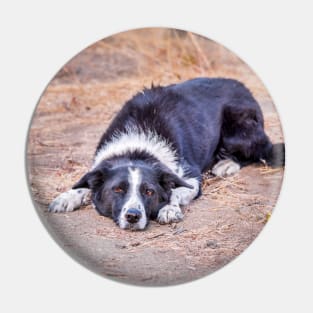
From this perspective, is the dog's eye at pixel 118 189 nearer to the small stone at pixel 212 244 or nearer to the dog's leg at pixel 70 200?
the dog's leg at pixel 70 200

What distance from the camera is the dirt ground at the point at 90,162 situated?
5848mm

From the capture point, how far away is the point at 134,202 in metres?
5.84

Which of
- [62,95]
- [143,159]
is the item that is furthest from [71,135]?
[143,159]

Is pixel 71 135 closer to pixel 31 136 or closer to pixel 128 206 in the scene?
pixel 31 136

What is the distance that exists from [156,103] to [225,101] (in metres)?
0.74

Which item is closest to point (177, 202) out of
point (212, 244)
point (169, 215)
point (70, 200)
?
point (169, 215)

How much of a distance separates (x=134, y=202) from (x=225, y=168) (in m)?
1.26

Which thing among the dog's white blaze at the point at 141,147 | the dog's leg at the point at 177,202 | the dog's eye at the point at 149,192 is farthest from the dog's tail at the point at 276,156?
the dog's eye at the point at 149,192

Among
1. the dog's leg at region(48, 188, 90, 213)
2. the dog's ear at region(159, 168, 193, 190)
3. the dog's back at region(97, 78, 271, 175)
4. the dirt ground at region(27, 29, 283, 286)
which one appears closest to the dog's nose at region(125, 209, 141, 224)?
the dirt ground at region(27, 29, 283, 286)

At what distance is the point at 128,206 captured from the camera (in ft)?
19.2

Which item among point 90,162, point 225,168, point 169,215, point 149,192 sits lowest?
point 169,215

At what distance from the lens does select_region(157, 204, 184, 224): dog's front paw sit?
238 inches

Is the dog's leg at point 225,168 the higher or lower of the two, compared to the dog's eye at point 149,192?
higher

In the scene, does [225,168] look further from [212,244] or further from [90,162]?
[90,162]
